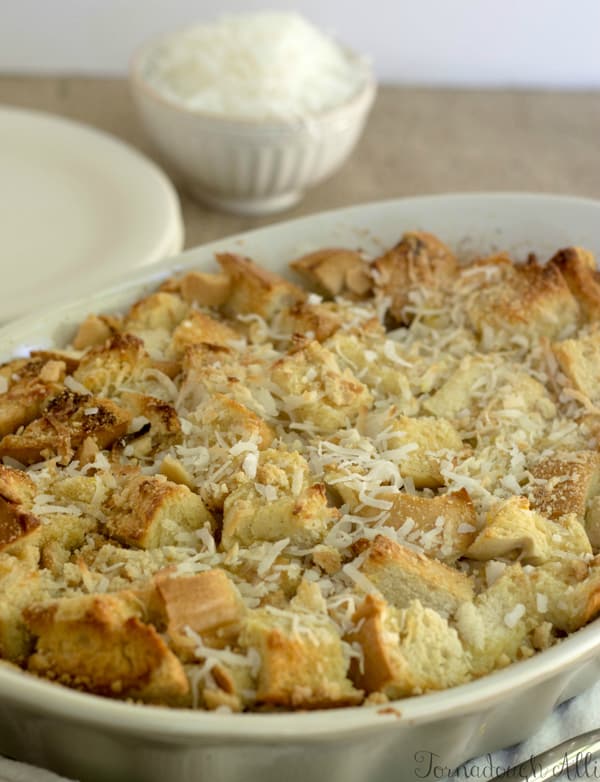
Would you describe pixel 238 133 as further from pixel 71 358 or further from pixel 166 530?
pixel 166 530

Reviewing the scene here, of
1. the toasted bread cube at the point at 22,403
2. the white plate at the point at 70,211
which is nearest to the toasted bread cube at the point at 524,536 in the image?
the toasted bread cube at the point at 22,403

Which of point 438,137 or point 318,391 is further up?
point 318,391

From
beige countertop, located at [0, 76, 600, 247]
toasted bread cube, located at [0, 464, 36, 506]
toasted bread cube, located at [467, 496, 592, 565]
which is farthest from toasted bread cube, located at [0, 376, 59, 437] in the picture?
beige countertop, located at [0, 76, 600, 247]

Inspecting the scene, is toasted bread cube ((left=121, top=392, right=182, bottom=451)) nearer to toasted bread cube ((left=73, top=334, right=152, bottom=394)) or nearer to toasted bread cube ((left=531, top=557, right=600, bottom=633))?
toasted bread cube ((left=73, top=334, right=152, bottom=394))

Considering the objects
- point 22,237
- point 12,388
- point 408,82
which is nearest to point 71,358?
point 12,388

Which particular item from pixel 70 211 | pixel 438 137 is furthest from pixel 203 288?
pixel 438 137

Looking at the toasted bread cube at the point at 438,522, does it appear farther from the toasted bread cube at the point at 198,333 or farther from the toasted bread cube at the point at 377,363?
the toasted bread cube at the point at 198,333

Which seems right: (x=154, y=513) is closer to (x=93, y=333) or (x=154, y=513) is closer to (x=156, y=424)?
(x=156, y=424)
